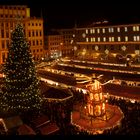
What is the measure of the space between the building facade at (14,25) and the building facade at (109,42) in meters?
12.5

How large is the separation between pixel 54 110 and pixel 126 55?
42.0 meters

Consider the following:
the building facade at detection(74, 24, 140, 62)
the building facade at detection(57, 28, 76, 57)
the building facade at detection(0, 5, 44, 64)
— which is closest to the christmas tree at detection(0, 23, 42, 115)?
the building facade at detection(74, 24, 140, 62)

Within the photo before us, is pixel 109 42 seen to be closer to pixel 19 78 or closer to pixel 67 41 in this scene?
pixel 67 41

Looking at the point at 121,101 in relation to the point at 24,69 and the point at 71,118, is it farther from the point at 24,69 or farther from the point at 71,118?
the point at 24,69

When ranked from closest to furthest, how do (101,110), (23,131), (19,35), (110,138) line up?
(110,138) < (23,131) < (19,35) < (101,110)


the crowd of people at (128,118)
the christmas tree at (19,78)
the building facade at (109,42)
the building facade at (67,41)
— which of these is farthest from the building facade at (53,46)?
the christmas tree at (19,78)

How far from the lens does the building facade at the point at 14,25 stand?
61.8m

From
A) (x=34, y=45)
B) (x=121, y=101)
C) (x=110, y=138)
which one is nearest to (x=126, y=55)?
(x=34, y=45)

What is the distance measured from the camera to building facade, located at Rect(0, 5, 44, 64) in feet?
203

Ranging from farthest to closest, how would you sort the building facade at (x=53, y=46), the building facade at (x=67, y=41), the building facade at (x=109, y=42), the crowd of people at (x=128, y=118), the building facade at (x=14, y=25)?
the building facade at (x=67, y=41), the building facade at (x=53, y=46), the building facade at (x=14, y=25), the building facade at (x=109, y=42), the crowd of people at (x=128, y=118)

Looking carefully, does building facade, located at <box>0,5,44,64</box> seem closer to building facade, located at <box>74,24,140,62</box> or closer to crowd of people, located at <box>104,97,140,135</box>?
building facade, located at <box>74,24,140,62</box>

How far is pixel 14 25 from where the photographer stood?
2504 inches

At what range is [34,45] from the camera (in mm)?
70188

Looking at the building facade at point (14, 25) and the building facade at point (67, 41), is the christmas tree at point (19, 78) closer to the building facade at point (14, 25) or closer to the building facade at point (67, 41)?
the building facade at point (14, 25)
